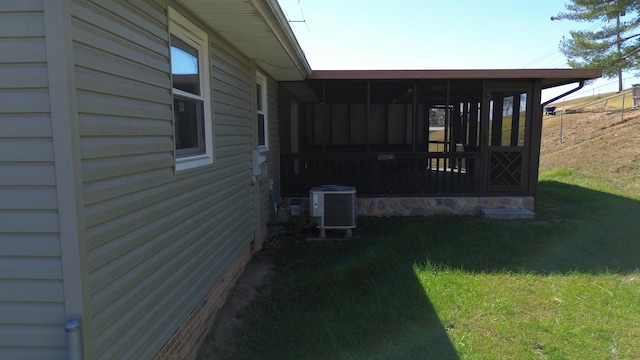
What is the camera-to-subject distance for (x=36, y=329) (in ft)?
5.42

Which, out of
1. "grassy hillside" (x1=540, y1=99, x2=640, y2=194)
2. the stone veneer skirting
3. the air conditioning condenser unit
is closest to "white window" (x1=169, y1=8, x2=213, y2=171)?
the air conditioning condenser unit

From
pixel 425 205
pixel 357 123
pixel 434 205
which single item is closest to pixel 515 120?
pixel 434 205

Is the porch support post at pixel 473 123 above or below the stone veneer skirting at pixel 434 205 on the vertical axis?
above

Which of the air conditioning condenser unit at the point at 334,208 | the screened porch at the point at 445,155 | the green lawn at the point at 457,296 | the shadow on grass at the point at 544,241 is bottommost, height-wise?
the green lawn at the point at 457,296

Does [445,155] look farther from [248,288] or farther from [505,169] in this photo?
[248,288]

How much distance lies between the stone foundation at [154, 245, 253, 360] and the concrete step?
15.4ft

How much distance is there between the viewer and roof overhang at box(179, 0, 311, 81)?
2.96 meters

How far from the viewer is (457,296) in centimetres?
376

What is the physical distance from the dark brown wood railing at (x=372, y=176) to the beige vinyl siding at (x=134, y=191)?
410cm

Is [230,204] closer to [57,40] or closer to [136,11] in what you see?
[136,11]

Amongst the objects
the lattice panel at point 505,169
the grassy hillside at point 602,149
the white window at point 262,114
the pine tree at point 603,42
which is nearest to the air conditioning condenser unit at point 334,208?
the white window at point 262,114

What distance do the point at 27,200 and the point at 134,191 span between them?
0.53 metres

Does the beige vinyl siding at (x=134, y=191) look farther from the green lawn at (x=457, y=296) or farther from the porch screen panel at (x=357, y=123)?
the porch screen panel at (x=357, y=123)

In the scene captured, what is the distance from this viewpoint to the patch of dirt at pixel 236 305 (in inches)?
122
